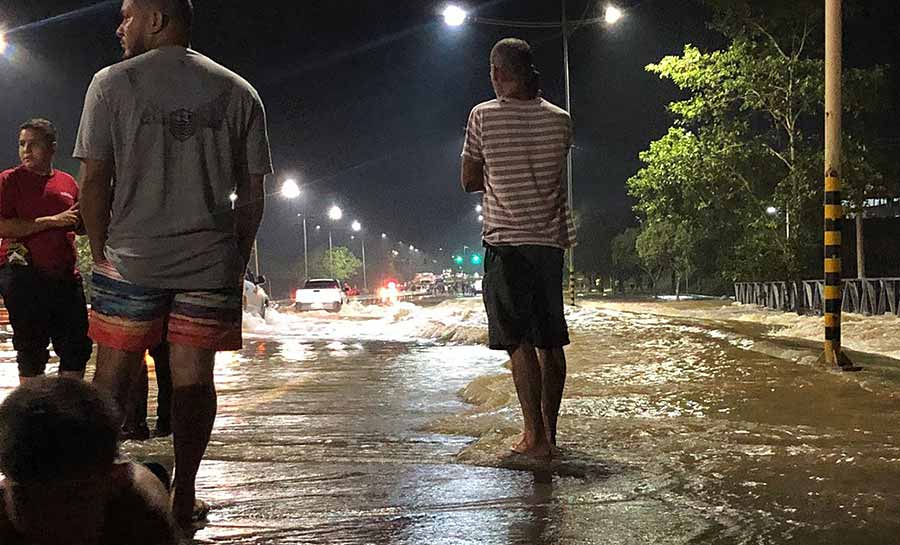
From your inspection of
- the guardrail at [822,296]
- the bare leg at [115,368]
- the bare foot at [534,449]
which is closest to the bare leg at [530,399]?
the bare foot at [534,449]

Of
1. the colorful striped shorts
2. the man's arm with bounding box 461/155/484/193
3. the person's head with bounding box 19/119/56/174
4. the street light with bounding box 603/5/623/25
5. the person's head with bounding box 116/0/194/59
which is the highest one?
the street light with bounding box 603/5/623/25

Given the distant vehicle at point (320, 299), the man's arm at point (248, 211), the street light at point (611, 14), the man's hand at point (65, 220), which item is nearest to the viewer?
the man's arm at point (248, 211)

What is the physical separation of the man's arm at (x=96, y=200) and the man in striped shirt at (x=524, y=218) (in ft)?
5.83

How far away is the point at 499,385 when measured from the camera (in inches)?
254

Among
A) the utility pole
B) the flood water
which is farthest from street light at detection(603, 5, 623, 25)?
the flood water

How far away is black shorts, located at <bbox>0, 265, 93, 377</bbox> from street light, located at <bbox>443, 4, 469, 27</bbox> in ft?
62.7

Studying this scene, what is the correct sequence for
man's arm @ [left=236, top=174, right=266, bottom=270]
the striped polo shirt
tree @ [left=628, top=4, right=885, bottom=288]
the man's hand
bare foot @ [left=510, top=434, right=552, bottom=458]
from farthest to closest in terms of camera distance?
tree @ [left=628, top=4, right=885, bottom=288] < the man's hand < the striped polo shirt < bare foot @ [left=510, top=434, right=552, bottom=458] < man's arm @ [left=236, top=174, right=266, bottom=270]

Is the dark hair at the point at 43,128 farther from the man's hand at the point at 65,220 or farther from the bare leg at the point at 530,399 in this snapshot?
the bare leg at the point at 530,399

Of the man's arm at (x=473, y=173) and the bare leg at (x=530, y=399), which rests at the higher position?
the man's arm at (x=473, y=173)

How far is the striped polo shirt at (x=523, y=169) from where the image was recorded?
4105 mm

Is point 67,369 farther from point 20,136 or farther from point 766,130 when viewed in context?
point 766,130

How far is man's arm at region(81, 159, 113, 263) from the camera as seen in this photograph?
2.89 meters

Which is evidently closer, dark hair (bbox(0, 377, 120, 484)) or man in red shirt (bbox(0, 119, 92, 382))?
dark hair (bbox(0, 377, 120, 484))

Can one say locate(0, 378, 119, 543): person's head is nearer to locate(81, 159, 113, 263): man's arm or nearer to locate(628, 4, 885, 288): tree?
locate(81, 159, 113, 263): man's arm
